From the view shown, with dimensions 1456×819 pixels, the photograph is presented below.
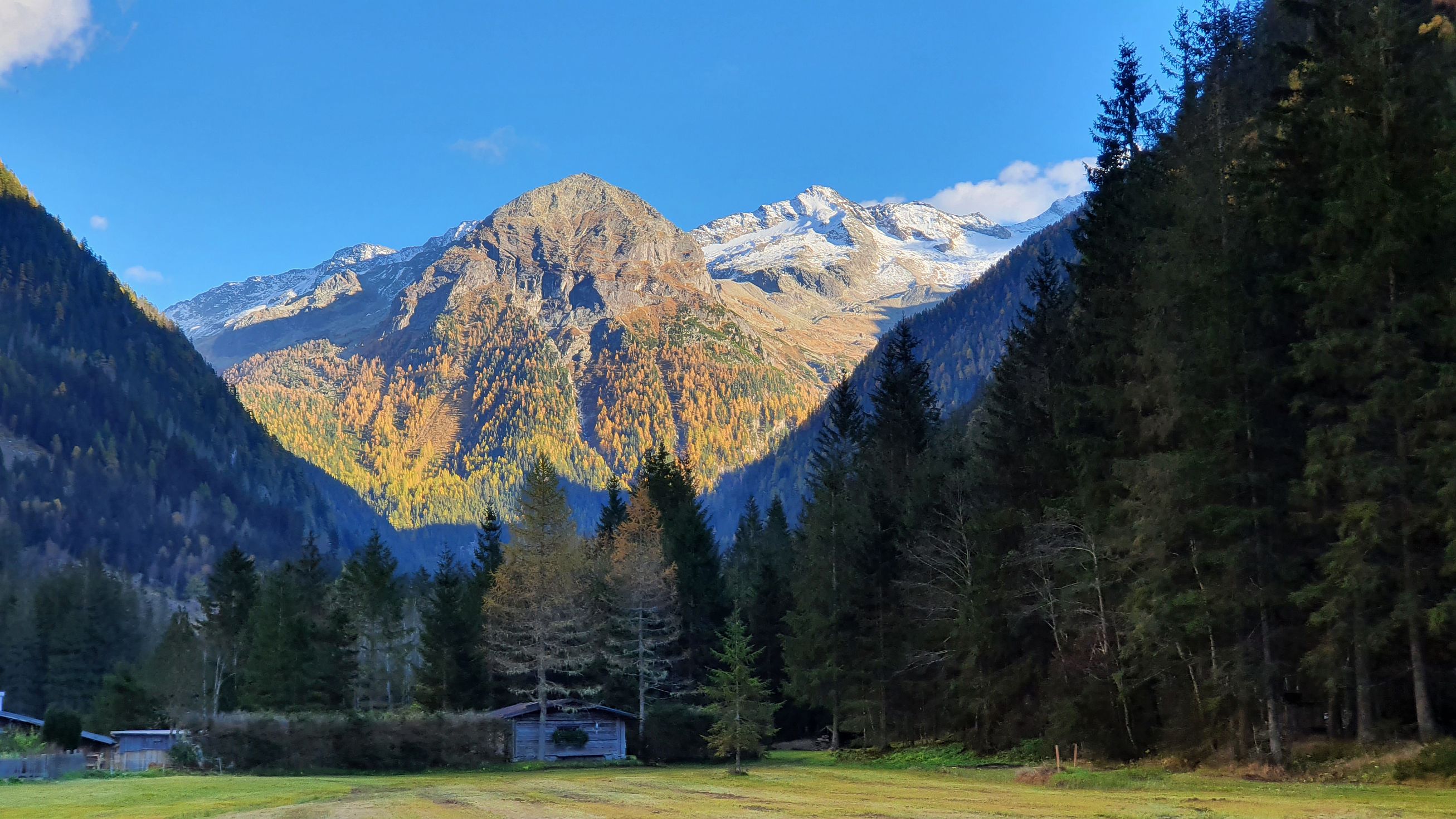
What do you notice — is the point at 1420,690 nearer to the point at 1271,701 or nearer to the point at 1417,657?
the point at 1417,657

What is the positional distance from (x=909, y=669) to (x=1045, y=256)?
19.6 m

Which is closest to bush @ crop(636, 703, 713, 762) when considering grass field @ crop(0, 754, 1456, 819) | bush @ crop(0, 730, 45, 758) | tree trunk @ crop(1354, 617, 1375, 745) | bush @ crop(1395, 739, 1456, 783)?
grass field @ crop(0, 754, 1456, 819)

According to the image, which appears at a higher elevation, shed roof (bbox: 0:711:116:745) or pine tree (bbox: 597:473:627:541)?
pine tree (bbox: 597:473:627:541)

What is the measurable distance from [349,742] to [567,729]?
39.5 ft

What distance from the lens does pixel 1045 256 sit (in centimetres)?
5044

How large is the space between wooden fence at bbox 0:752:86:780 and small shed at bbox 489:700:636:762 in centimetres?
2070

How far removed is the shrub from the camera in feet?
193

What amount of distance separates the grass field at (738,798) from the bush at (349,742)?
7924 mm

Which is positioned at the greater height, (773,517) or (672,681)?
(773,517)

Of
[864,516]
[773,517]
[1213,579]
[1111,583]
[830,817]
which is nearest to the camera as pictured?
[830,817]

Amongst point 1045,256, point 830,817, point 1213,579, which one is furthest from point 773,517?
point 830,817

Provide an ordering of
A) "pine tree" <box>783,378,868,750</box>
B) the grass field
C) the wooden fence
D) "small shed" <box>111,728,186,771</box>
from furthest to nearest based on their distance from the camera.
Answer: "small shed" <box>111,728,186,771</box> < "pine tree" <box>783,378,868,750</box> < the wooden fence < the grass field

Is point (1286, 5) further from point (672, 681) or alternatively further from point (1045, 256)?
point (672, 681)

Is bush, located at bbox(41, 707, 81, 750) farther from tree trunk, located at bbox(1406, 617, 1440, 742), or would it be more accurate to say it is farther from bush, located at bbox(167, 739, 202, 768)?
tree trunk, located at bbox(1406, 617, 1440, 742)
